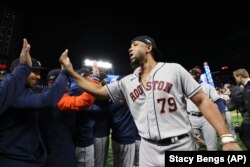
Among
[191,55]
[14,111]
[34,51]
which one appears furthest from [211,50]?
[14,111]

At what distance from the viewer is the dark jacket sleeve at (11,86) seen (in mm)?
2605

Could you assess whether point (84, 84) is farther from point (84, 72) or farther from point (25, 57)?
point (84, 72)

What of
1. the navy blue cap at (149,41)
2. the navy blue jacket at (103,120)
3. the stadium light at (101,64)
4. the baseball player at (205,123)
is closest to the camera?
the navy blue cap at (149,41)

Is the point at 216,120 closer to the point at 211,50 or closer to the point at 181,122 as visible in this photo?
the point at 181,122

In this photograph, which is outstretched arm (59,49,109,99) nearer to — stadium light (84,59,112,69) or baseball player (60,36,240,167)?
baseball player (60,36,240,167)

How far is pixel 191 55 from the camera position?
41.0 metres

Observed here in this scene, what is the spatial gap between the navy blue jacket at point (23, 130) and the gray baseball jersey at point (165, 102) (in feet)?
3.32

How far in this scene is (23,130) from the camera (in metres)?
2.93

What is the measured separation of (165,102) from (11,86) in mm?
1617

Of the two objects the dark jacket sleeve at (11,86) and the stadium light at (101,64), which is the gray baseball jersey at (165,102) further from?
the stadium light at (101,64)

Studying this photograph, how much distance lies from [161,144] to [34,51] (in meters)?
38.7

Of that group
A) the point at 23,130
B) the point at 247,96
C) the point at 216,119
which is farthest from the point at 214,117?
the point at 247,96

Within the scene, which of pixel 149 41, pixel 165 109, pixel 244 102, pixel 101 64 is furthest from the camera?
pixel 101 64

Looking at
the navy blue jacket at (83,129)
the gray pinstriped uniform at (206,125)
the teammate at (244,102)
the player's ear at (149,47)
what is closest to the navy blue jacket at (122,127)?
the navy blue jacket at (83,129)
